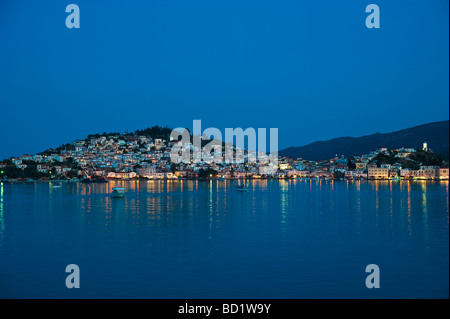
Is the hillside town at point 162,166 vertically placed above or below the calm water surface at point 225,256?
above

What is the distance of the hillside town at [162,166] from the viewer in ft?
276

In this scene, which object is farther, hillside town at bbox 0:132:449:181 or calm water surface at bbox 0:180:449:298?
hillside town at bbox 0:132:449:181

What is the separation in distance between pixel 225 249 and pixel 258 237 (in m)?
2.40

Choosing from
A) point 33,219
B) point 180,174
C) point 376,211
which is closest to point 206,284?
point 33,219

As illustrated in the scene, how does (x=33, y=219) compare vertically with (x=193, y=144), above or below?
below

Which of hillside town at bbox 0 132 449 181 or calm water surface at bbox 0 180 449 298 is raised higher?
hillside town at bbox 0 132 449 181

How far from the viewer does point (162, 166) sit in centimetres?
10181

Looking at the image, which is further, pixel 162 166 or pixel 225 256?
pixel 162 166

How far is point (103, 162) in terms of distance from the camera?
10006 centimetres

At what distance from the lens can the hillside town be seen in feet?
276

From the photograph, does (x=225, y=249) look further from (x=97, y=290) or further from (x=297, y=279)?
(x=97, y=290)

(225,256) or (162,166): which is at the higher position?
(162,166)

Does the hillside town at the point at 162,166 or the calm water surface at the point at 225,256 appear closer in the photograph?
the calm water surface at the point at 225,256
